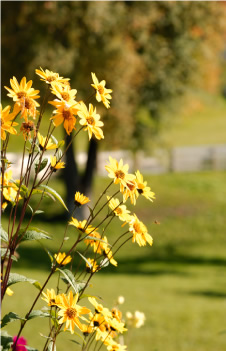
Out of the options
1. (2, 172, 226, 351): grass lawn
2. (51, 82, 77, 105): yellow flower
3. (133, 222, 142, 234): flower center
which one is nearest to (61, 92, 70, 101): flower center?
(51, 82, 77, 105): yellow flower

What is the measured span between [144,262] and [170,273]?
3.03 feet

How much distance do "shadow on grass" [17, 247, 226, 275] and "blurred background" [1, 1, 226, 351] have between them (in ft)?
0.06

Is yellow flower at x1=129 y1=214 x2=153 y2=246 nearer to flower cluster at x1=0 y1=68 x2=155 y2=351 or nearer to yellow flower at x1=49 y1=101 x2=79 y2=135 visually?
flower cluster at x1=0 y1=68 x2=155 y2=351

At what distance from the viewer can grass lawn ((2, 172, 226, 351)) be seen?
241 inches

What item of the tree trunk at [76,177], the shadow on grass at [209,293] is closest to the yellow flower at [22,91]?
the shadow on grass at [209,293]

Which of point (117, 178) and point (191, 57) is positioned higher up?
point (191, 57)

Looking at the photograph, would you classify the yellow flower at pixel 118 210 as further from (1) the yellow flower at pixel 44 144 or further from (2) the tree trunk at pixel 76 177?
(2) the tree trunk at pixel 76 177

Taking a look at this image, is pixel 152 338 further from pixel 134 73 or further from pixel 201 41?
pixel 201 41

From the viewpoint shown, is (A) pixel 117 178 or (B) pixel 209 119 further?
(B) pixel 209 119

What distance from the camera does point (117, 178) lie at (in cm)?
158

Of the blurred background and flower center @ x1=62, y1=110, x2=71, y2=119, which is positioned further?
the blurred background

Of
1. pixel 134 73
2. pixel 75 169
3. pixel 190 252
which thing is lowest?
pixel 190 252

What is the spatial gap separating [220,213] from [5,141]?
38.7 ft

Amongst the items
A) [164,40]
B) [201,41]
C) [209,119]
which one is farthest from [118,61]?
[209,119]
